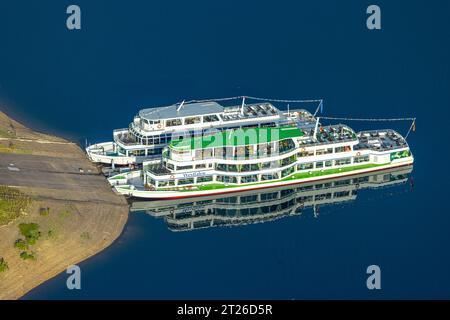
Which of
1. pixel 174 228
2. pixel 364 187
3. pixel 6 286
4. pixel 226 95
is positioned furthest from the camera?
pixel 226 95

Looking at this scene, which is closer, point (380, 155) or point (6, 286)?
point (6, 286)

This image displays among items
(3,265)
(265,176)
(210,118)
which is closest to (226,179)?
(265,176)

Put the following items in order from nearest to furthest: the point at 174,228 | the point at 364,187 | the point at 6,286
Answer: the point at 6,286, the point at 174,228, the point at 364,187

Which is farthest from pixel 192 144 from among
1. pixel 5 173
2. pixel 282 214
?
pixel 5 173

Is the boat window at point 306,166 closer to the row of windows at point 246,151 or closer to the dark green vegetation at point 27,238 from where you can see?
the row of windows at point 246,151

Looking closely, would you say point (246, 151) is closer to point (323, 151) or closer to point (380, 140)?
point (323, 151)

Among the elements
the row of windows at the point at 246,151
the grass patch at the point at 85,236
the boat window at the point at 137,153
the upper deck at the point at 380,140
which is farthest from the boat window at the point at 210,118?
the grass patch at the point at 85,236

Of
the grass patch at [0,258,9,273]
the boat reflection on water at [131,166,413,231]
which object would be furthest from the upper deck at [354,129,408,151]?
the grass patch at [0,258,9,273]

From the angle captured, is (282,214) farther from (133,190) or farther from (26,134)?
(26,134)
